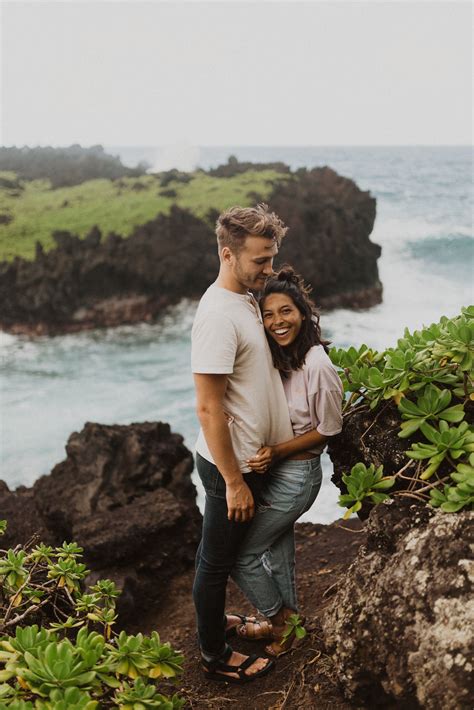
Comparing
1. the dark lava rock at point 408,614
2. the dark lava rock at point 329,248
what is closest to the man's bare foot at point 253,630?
the dark lava rock at point 408,614

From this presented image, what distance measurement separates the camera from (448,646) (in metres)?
2.18

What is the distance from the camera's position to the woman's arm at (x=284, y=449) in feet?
9.97

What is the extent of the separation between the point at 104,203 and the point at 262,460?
21770 millimetres

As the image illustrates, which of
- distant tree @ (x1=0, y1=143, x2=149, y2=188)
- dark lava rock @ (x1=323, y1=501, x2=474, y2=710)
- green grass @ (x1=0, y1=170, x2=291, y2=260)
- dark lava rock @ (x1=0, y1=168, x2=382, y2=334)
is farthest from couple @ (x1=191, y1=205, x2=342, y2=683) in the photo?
distant tree @ (x1=0, y1=143, x2=149, y2=188)

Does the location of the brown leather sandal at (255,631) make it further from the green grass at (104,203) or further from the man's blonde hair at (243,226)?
the green grass at (104,203)

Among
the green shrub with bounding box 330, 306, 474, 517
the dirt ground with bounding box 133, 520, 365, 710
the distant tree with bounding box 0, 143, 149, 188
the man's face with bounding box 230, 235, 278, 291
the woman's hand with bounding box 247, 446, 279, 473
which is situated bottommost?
the dirt ground with bounding box 133, 520, 365, 710

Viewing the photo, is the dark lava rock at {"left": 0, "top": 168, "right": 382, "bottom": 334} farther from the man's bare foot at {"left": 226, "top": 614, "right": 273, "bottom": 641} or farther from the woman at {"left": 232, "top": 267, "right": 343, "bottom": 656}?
the woman at {"left": 232, "top": 267, "right": 343, "bottom": 656}

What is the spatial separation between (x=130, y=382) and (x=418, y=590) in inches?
594

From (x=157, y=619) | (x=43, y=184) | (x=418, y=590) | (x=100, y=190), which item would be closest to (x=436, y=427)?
(x=418, y=590)

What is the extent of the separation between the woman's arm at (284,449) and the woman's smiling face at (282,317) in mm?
453

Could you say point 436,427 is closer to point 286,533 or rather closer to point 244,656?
point 286,533

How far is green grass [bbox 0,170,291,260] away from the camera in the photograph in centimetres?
2098

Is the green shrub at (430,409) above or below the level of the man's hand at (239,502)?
above

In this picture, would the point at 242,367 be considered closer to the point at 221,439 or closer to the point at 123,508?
the point at 221,439
